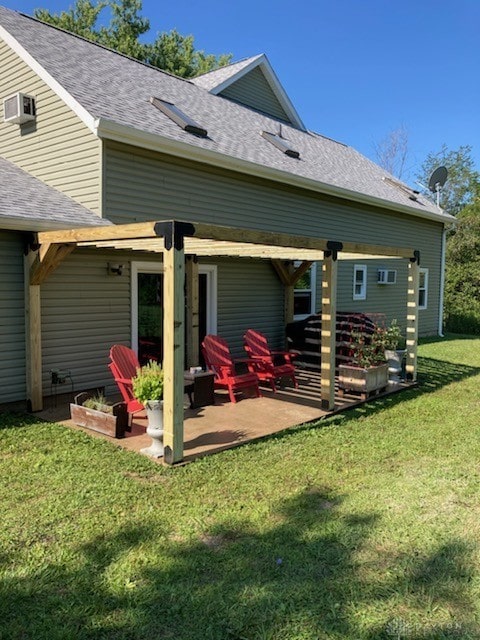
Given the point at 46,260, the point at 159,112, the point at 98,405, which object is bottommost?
the point at 98,405

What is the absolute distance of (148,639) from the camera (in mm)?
2348

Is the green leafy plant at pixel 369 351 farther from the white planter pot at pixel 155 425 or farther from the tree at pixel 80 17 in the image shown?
the tree at pixel 80 17

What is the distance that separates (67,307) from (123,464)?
3.34m

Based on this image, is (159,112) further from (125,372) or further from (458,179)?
(458,179)

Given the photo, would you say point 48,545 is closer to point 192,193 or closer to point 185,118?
point 192,193

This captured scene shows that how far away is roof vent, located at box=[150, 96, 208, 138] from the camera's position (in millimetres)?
8555

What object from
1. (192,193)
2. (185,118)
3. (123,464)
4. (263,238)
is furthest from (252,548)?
(185,118)

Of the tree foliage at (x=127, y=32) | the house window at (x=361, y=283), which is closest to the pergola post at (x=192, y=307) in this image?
the house window at (x=361, y=283)

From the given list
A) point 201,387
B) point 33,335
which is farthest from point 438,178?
point 33,335

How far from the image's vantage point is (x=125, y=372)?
6.20 m

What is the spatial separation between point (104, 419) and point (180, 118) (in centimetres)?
577

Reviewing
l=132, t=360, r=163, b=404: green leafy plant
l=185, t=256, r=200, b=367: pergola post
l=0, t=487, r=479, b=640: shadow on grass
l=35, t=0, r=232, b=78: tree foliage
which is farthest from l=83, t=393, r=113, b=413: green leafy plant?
l=35, t=0, r=232, b=78: tree foliage

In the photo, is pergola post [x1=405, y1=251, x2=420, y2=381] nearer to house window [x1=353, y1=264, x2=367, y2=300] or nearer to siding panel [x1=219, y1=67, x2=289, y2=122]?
house window [x1=353, y1=264, x2=367, y2=300]

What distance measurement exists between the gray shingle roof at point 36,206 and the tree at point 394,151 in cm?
3126
